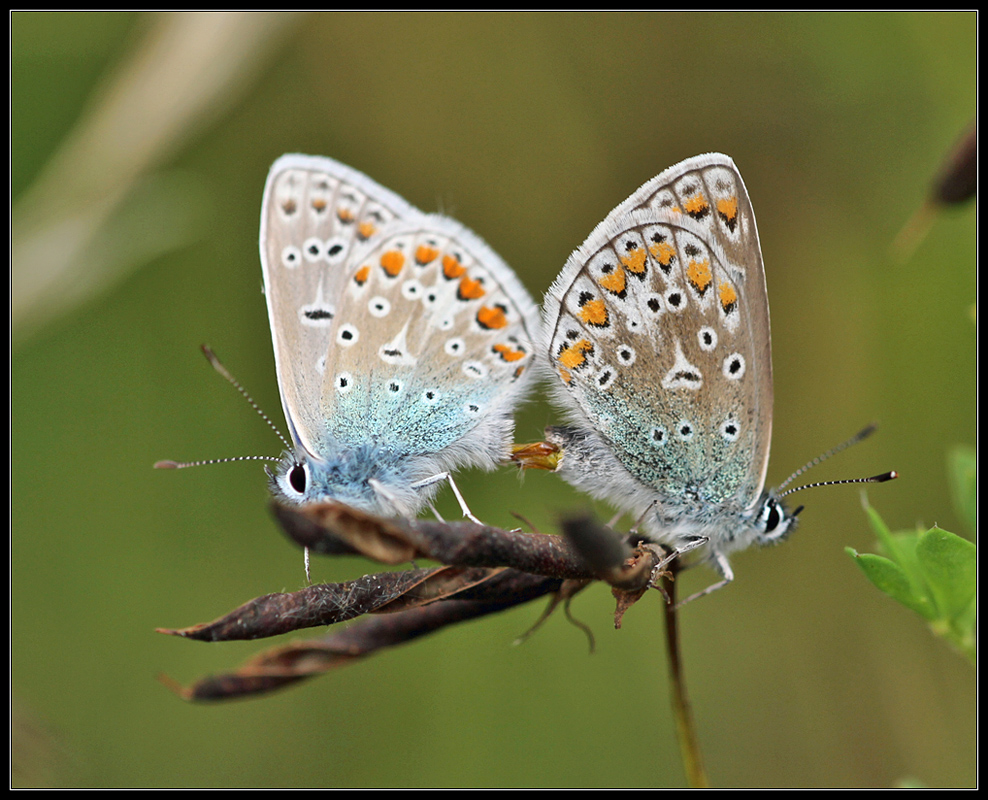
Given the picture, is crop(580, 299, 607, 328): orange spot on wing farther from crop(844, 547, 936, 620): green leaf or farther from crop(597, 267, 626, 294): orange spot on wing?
crop(844, 547, 936, 620): green leaf

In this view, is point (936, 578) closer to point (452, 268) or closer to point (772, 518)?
point (772, 518)

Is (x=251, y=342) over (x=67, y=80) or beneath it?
beneath

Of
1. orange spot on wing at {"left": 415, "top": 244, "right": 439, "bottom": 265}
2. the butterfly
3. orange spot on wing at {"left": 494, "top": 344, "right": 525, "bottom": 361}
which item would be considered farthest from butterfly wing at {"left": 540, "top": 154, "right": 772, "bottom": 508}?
orange spot on wing at {"left": 415, "top": 244, "right": 439, "bottom": 265}

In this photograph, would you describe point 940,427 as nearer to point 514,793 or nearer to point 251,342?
point 514,793

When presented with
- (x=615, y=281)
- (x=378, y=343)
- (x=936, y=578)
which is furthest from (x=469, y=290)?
(x=936, y=578)

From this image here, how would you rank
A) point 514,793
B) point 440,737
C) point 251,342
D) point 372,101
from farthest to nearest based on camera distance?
1. point 372,101
2. point 251,342
3. point 440,737
4. point 514,793

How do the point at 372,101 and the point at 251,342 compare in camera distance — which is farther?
the point at 372,101

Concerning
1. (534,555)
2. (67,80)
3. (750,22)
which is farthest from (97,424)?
(750,22)
